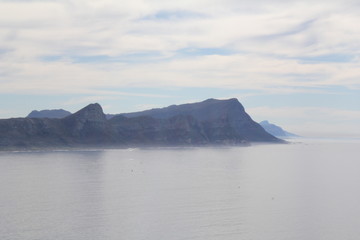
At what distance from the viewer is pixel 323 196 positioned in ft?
305

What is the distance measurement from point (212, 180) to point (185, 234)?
62298mm

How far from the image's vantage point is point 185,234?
58750 mm

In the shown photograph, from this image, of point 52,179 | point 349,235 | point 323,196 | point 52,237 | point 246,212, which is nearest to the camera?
point 52,237

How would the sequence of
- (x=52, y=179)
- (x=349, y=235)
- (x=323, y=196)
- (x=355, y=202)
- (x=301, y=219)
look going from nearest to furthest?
(x=349, y=235) → (x=301, y=219) → (x=355, y=202) → (x=323, y=196) → (x=52, y=179)

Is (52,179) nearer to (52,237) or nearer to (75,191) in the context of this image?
(75,191)

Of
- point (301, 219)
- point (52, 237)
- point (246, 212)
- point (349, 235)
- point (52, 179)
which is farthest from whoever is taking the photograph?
point (52, 179)

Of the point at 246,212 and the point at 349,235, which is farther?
the point at 246,212

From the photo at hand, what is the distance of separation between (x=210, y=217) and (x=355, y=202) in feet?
106

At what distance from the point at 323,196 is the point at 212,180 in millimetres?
34194

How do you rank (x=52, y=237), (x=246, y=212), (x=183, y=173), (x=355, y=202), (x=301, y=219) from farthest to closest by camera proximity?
(x=183, y=173), (x=355, y=202), (x=246, y=212), (x=301, y=219), (x=52, y=237)

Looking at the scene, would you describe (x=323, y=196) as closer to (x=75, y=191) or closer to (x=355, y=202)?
(x=355, y=202)

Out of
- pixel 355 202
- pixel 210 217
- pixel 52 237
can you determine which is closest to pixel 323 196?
pixel 355 202

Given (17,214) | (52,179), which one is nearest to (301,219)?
(17,214)

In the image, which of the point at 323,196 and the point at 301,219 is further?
the point at 323,196
